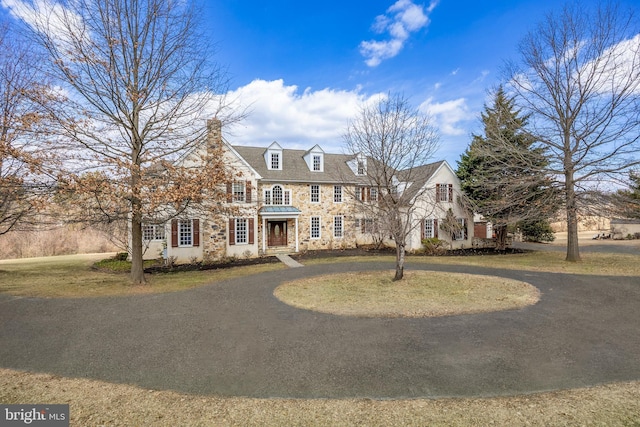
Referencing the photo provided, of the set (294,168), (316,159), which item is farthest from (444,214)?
(294,168)

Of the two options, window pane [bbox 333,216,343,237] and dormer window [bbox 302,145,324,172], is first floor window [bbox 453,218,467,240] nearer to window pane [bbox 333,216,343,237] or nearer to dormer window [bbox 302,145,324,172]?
window pane [bbox 333,216,343,237]

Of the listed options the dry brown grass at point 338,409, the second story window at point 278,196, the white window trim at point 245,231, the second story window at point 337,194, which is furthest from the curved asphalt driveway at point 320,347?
the second story window at point 337,194

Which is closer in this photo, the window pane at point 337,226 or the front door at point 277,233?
the front door at point 277,233

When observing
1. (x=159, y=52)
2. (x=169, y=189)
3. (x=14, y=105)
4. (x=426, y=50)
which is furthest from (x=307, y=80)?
(x=14, y=105)

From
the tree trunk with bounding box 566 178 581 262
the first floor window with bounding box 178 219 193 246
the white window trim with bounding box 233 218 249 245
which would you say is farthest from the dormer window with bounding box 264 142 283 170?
the tree trunk with bounding box 566 178 581 262

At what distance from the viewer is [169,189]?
36.9 ft

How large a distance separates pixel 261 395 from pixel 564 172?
19.9 meters

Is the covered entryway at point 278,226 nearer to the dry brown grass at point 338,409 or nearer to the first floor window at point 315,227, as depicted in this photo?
the first floor window at point 315,227

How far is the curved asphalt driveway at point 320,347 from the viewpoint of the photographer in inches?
194

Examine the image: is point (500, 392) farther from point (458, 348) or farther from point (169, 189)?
point (169, 189)

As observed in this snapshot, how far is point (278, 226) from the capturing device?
24.6 metres

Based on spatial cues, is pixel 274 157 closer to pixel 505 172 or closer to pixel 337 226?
pixel 337 226

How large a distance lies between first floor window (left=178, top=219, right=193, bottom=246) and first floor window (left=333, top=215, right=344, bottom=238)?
11112mm

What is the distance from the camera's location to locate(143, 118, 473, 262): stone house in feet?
69.8
